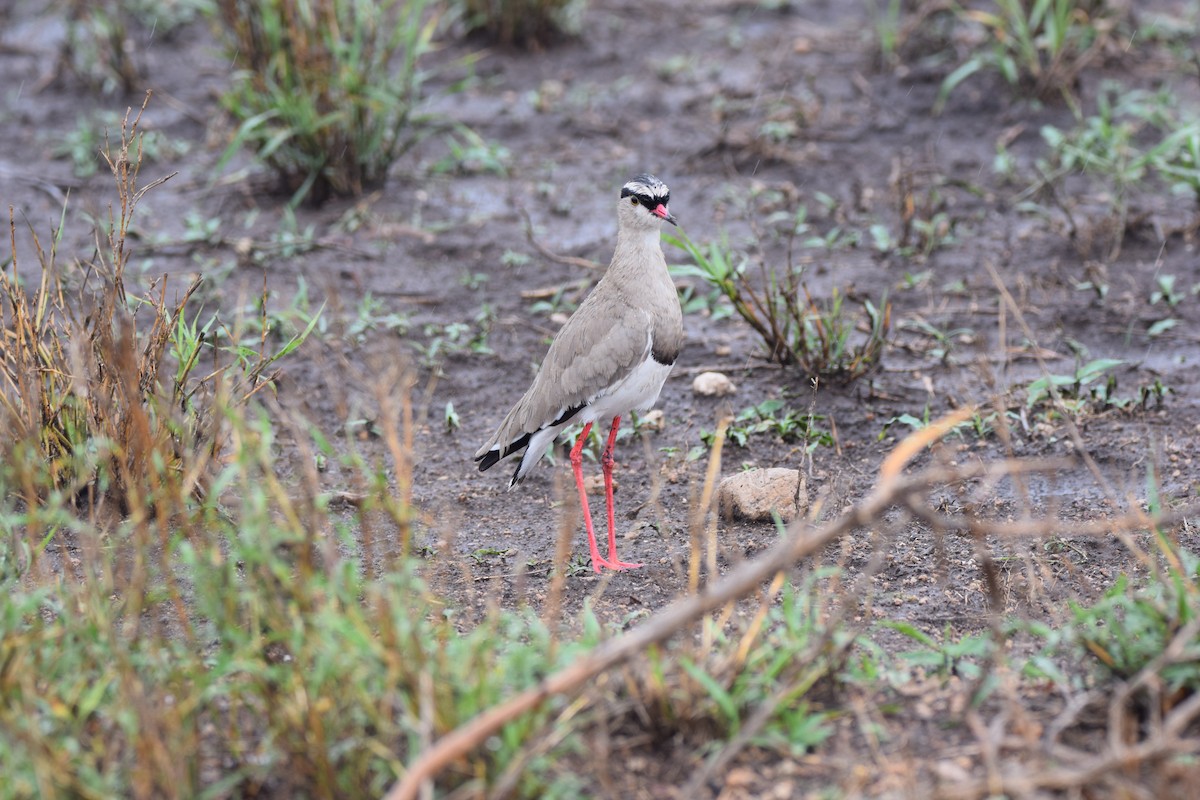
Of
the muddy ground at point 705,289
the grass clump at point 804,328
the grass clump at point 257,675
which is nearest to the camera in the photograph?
the grass clump at point 257,675

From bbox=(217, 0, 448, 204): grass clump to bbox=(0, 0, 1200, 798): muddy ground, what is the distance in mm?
200

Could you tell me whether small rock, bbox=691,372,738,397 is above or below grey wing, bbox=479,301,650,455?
below

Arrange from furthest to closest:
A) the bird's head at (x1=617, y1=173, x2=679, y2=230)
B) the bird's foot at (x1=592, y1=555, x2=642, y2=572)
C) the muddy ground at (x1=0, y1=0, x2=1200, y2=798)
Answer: the bird's head at (x1=617, y1=173, x2=679, y2=230), the bird's foot at (x1=592, y1=555, x2=642, y2=572), the muddy ground at (x1=0, y1=0, x2=1200, y2=798)

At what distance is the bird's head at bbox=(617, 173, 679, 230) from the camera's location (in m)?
4.21

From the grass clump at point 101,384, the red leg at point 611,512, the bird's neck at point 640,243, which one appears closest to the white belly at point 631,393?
the red leg at point 611,512

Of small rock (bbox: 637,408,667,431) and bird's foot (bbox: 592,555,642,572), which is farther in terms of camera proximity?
small rock (bbox: 637,408,667,431)

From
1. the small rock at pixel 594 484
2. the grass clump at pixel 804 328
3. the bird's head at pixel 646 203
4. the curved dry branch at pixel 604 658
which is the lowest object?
the small rock at pixel 594 484

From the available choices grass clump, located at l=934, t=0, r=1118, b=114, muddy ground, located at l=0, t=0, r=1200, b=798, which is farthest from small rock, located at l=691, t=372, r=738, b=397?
grass clump, located at l=934, t=0, r=1118, b=114

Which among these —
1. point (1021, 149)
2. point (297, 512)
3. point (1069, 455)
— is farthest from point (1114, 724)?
point (1021, 149)

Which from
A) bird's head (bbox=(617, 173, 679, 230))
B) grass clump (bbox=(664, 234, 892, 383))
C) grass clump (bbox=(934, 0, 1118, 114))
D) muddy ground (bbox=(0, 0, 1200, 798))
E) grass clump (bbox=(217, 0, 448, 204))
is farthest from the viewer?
grass clump (bbox=(934, 0, 1118, 114))

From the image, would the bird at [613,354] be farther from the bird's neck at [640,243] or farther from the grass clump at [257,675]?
the grass clump at [257,675]

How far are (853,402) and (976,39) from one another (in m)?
3.41

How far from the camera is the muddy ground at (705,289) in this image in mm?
3773

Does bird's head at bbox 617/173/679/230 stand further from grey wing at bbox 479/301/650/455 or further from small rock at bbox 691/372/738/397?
small rock at bbox 691/372/738/397
